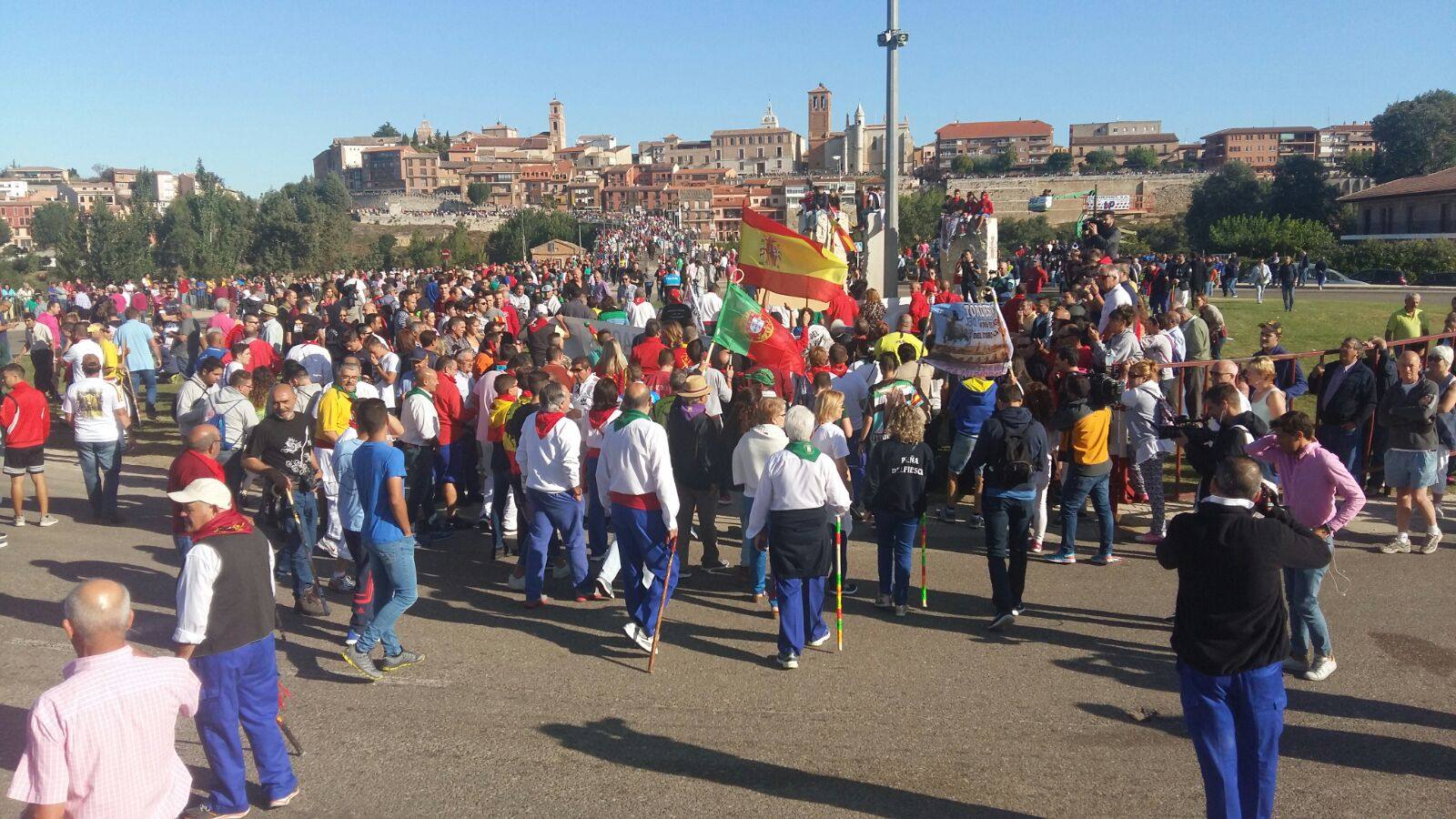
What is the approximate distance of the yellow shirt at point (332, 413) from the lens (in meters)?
7.68

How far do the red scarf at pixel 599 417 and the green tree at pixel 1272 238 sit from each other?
162ft

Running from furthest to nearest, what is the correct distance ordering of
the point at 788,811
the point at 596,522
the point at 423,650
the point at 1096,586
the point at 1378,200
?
1. the point at 1378,200
2. the point at 596,522
3. the point at 1096,586
4. the point at 423,650
5. the point at 788,811

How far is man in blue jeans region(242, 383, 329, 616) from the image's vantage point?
702 centimetres

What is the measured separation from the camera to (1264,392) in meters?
7.23

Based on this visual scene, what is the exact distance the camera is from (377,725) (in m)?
5.48

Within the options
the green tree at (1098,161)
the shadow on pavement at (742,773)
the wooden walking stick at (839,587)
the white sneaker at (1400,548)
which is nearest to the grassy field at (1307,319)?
the white sneaker at (1400,548)

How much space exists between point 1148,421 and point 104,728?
7.19 metres

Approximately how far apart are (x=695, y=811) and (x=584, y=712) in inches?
48.7

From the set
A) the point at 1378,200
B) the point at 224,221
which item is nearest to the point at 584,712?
the point at 1378,200

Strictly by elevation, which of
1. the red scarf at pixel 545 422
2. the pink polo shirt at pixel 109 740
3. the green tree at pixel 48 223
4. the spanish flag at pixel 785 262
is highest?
the green tree at pixel 48 223

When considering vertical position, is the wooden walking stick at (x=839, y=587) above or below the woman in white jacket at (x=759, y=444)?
below

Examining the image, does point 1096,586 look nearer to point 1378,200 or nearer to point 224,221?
point 1378,200

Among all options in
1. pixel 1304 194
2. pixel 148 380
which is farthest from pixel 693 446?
pixel 1304 194

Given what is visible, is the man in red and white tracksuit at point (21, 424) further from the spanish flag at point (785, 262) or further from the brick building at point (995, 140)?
the brick building at point (995, 140)
